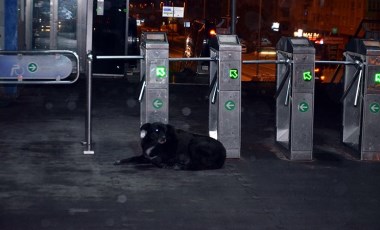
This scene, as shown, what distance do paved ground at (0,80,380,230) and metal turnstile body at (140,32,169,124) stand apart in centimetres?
62

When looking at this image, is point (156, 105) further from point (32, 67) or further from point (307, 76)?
point (307, 76)

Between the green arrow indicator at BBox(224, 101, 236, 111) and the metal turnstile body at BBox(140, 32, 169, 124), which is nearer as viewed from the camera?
the metal turnstile body at BBox(140, 32, 169, 124)

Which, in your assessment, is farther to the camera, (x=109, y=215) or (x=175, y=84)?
(x=175, y=84)

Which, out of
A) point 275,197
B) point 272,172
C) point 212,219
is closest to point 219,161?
point 272,172

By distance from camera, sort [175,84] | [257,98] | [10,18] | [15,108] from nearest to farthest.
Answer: [15,108]
[10,18]
[257,98]
[175,84]

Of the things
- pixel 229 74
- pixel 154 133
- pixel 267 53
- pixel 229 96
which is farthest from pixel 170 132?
pixel 267 53

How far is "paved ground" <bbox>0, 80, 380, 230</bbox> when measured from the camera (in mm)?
7516

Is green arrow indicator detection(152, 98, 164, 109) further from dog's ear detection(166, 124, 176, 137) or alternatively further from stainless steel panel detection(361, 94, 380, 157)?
stainless steel panel detection(361, 94, 380, 157)

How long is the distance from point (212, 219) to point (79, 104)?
7.67m

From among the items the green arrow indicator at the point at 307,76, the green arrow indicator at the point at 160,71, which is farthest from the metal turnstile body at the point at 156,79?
the green arrow indicator at the point at 307,76

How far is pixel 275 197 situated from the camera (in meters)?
8.45

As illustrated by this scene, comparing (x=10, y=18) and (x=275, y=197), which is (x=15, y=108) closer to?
(x=10, y=18)

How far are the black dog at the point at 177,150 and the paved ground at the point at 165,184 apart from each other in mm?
130

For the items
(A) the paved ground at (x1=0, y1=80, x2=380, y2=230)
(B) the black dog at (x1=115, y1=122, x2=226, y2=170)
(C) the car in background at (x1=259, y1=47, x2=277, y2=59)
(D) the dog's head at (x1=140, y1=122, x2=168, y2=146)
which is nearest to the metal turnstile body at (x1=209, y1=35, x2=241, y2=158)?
(A) the paved ground at (x1=0, y1=80, x2=380, y2=230)
